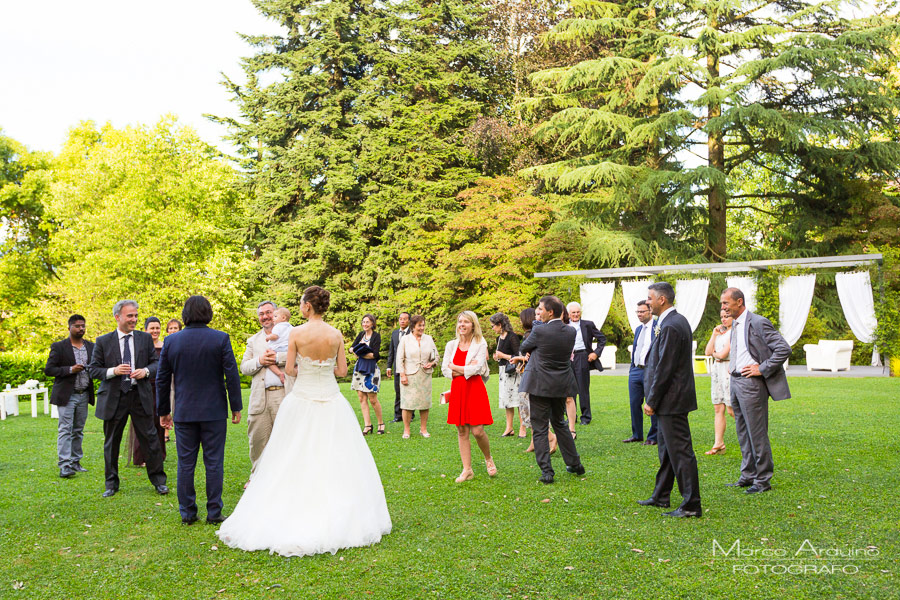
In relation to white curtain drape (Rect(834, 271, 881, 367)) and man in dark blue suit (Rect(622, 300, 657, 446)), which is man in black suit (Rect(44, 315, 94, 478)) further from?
white curtain drape (Rect(834, 271, 881, 367))

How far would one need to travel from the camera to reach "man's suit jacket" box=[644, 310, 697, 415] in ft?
18.2

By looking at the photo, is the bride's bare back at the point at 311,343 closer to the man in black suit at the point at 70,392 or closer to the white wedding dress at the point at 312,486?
the white wedding dress at the point at 312,486

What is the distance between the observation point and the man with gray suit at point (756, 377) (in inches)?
245

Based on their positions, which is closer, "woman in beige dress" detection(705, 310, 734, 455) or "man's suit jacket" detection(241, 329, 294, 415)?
"man's suit jacket" detection(241, 329, 294, 415)

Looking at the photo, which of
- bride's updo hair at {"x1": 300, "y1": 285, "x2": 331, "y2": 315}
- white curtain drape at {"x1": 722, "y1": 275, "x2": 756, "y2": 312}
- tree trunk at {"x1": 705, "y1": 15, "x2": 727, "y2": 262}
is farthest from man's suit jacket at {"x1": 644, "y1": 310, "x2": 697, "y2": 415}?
tree trunk at {"x1": 705, "y1": 15, "x2": 727, "y2": 262}

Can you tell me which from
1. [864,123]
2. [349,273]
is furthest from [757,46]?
[349,273]

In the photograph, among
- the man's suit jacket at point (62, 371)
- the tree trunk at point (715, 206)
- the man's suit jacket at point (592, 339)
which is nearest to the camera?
the man's suit jacket at point (62, 371)

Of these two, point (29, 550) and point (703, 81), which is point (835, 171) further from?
point (29, 550)

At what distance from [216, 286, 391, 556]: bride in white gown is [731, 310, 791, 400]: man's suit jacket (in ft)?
11.6

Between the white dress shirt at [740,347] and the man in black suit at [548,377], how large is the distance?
1.49 meters

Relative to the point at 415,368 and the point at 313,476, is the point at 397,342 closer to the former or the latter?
the point at 415,368

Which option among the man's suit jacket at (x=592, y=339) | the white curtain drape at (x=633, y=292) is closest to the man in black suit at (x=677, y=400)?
the man's suit jacket at (x=592, y=339)

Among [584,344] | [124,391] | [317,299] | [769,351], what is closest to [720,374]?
[769,351]

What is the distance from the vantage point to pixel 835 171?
25.7 metres
